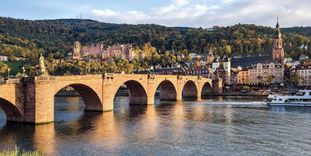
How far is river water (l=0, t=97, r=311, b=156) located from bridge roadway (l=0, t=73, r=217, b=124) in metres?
1.59

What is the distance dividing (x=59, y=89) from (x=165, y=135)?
555 inches

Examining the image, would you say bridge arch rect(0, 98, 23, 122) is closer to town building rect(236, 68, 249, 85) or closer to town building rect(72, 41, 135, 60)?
town building rect(236, 68, 249, 85)

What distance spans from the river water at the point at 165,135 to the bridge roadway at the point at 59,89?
1591 millimetres

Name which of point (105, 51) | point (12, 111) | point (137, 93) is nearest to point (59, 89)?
point (12, 111)

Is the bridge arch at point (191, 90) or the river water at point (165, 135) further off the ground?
the bridge arch at point (191, 90)

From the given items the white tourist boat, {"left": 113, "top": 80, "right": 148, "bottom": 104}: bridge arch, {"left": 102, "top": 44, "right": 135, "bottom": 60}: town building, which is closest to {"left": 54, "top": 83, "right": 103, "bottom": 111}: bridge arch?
{"left": 113, "top": 80, "right": 148, "bottom": 104}: bridge arch

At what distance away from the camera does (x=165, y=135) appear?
34.5 metres

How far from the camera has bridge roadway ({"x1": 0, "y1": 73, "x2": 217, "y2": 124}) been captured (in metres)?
38.9

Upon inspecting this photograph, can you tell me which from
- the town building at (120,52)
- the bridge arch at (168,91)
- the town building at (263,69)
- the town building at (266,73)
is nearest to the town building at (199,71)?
the town building at (263,69)

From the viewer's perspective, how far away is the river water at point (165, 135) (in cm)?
2852

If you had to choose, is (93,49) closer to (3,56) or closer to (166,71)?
(3,56)

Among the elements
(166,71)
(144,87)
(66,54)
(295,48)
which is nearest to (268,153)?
(144,87)

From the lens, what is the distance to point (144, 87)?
65.6 meters

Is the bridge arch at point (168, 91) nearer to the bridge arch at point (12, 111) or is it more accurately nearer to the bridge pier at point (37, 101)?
the bridge pier at point (37, 101)
